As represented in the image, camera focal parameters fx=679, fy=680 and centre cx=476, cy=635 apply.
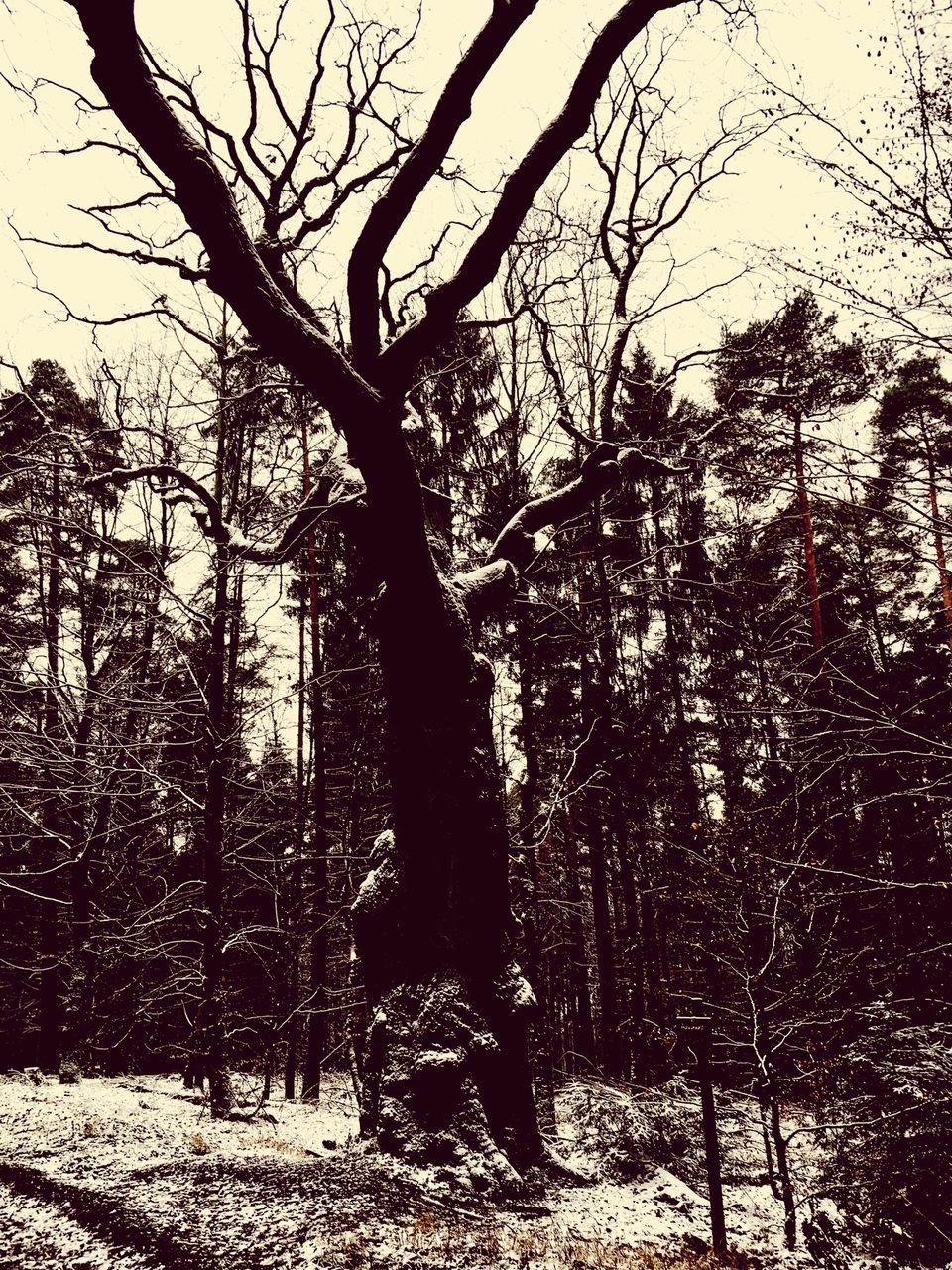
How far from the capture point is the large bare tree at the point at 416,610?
12.8 ft

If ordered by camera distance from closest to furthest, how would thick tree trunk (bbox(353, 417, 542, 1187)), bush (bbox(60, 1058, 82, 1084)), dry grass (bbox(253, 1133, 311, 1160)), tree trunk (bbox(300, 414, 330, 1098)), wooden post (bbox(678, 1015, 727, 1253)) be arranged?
1. thick tree trunk (bbox(353, 417, 542, 1187))
2. wooden post (bbox(678, 1015, 727, 1253))
3. dry grass (bbox(253, 1133, 311, 1160))
4. tree trunk (bbox(300, 414, 330, 1098))
5. bush (bbox(60, 1058, 82, 1084))

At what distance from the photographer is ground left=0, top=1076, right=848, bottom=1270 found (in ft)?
10.9

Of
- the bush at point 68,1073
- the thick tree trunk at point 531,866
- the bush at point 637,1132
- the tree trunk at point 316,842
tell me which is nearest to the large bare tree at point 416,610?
the thick tree trunk at point 531,866

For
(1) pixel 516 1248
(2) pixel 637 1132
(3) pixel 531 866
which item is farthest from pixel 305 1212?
(2) pixel 637 1132

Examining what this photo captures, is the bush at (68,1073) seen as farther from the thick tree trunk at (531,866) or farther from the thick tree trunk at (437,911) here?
the thick tree trunk at (437,911)

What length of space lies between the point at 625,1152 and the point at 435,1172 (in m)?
5.01

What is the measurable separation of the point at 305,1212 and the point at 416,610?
3664mm

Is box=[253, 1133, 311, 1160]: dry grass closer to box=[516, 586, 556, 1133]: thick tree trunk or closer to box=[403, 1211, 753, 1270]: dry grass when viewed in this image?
box=[516, 586, 556, 1133]: thick tree trunk

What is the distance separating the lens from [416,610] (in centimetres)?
517

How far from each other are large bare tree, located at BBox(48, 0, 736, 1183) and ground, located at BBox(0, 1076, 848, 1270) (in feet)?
1.25

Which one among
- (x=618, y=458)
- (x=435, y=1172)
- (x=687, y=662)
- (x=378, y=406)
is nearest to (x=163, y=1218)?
(x=435, y=1172)

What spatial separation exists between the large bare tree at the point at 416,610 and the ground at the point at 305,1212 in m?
0.38

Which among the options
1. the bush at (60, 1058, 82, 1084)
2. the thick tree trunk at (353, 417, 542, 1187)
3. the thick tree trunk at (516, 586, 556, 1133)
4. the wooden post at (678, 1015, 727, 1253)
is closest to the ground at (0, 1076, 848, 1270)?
the wooden post at (678, 1015, 727, 1253)

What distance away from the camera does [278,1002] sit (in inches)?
595
